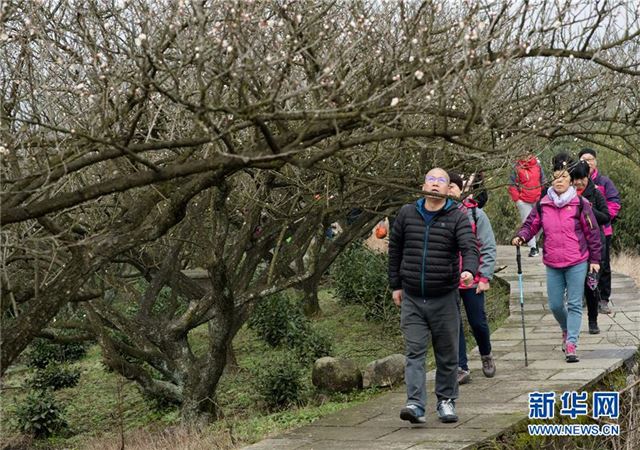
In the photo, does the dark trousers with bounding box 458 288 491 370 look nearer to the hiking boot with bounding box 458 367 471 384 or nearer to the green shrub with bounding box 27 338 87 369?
the hiking boot with bounding box 458 367 471 384

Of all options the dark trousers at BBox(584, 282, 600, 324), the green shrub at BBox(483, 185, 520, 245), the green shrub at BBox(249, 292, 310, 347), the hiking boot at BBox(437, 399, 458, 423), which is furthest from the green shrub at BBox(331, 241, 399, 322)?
the hiking boot at BBox(437, 399, 458, 423)

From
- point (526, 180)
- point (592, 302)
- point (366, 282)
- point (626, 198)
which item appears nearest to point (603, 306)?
point (592, 302)

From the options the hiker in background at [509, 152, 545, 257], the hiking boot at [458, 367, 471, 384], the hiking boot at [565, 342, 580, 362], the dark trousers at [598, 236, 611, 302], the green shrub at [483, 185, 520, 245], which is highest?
the green shrub at [483, 185, 520, 245]

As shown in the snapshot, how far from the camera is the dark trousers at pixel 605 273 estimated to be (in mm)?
13519

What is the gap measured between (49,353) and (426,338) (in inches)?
562

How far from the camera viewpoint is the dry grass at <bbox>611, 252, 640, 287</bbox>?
21.1 m

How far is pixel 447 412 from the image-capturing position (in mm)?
8539

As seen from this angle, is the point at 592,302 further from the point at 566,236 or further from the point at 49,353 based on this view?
the point at 49,353

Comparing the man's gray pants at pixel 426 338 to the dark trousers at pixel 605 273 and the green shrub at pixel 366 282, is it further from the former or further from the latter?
the green shrub at pixel 366 282

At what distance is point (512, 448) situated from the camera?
810 centimetres

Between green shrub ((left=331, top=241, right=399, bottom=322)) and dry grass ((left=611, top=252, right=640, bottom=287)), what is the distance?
4.19m

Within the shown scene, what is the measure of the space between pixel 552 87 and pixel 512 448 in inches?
133

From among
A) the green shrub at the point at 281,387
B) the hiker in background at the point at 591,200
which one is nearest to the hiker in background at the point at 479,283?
the hiker in background at the point at 591,200

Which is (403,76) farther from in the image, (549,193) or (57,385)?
(57,385)
